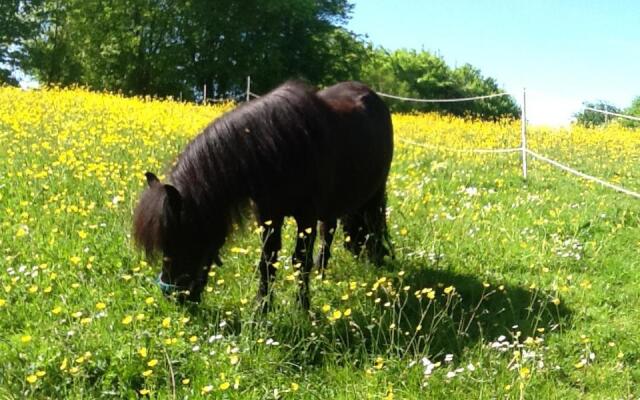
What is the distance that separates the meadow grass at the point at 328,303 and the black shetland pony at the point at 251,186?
0.64 ft

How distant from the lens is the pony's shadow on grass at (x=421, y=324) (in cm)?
384

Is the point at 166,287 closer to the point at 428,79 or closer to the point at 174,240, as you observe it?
the point at 174,240

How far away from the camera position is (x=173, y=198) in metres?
3.79

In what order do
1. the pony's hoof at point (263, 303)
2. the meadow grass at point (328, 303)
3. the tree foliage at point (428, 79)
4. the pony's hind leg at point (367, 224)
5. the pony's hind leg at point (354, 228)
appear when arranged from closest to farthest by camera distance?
the meadow grass at point (328, 303), the pony's hoof at point (263, 303), the pony's hind leg at point (367, 224), the pony's hind leg at point (354, 228), the tree foliage at point (428, 79)

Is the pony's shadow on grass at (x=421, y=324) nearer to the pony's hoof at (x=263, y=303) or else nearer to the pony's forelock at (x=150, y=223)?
the pony's hoof at (x=263, y=303)

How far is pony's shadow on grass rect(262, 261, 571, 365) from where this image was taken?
384 centimetres

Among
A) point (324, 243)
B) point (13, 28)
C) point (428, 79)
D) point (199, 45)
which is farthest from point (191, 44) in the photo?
point (324, 243)

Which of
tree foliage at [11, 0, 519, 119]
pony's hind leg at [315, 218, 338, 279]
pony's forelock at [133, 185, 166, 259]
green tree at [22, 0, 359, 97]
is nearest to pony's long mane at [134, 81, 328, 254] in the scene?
pony's forelock at [133, 185, 166, 259]

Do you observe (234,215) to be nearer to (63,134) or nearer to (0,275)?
(0,275)

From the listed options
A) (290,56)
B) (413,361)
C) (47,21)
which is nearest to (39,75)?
(47,21)

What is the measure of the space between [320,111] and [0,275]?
2388 mm

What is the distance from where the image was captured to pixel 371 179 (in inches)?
221

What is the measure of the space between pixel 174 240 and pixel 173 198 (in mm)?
263

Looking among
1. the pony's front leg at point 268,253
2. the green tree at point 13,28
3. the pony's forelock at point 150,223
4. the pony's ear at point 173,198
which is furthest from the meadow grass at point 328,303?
the green tree at point 13,28
